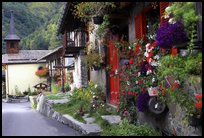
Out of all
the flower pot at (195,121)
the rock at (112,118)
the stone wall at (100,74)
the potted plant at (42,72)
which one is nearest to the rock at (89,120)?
the rock at (112,118)

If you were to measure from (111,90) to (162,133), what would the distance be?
581cm

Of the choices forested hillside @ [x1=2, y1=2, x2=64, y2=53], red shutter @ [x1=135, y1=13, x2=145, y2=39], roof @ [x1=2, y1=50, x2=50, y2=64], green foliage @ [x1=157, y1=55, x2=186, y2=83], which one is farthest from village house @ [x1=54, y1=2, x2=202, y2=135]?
forested hillside @ [x1=2, y1=2, x2=64, y2=53]

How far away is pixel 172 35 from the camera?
21.3ft

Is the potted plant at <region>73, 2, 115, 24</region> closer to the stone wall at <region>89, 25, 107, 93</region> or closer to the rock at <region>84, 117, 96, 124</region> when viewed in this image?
the rock at <region>84, 117, 96, 124</region>

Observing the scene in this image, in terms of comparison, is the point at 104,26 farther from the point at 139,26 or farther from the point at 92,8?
the point at 139,26

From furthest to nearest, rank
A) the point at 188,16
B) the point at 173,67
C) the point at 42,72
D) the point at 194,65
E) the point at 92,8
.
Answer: the point at 42,72 → the point at 92,8 → the point at 173,67 → the point at 194,65 → the point at 188,16

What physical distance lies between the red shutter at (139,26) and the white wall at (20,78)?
38.8 m

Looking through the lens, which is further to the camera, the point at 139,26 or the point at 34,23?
the point at 34,23

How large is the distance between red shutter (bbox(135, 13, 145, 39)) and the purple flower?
336cm

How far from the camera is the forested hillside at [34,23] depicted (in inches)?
2746

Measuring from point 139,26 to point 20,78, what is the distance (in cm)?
3913

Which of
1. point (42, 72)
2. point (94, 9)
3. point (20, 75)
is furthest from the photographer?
point (20, 75)

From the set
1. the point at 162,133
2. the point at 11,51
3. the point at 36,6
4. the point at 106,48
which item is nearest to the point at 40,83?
the point at 11,51

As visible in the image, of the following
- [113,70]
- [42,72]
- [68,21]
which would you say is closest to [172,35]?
[113,70]
